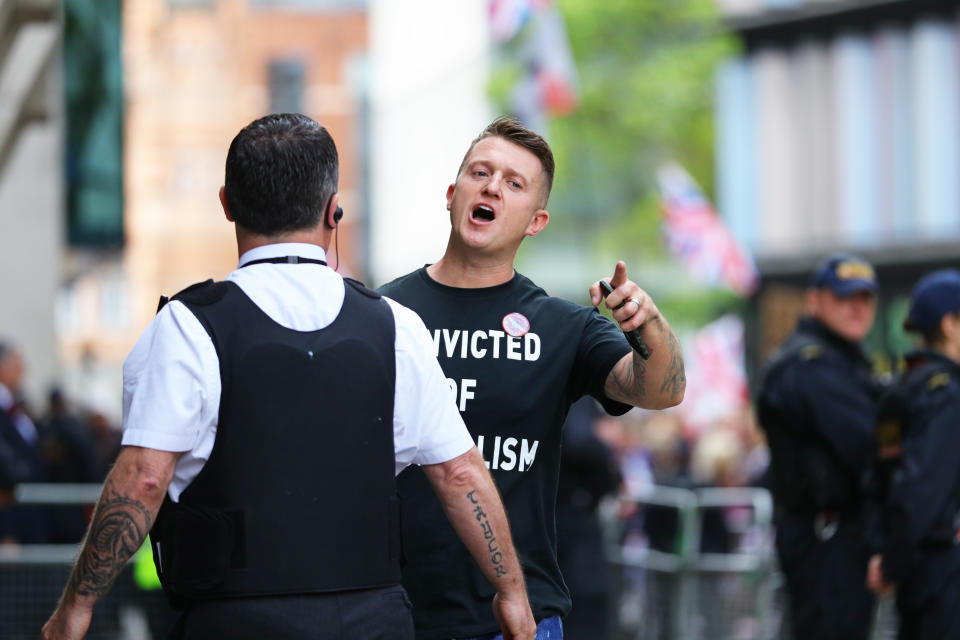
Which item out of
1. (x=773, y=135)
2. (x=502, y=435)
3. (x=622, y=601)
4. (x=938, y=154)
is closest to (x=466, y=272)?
(x=502, y=435)

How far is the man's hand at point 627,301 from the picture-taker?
427 cm

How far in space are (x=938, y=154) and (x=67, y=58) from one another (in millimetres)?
17240

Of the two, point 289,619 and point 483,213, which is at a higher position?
point 483,213

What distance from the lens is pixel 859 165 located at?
31.5 m

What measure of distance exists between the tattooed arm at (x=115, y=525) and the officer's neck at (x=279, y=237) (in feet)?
1.95

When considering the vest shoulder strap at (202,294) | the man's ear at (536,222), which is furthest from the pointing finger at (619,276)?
the vest shoulder strap at (202,294)

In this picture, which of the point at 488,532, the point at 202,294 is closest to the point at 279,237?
the point at 202,294

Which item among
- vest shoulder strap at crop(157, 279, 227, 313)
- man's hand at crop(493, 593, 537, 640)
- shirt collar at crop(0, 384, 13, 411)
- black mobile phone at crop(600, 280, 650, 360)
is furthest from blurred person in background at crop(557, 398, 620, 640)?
vest shoulder strap at crop(157, 279, 227, 313)

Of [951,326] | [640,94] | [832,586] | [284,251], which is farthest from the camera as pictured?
[640,94]

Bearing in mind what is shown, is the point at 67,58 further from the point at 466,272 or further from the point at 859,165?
the point at 859,165

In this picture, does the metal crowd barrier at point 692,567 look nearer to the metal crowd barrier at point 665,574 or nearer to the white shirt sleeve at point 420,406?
the metal crowd barrier at point 665,574

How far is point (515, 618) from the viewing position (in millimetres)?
4137

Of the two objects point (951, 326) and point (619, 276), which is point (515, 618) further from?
point (951, 326)

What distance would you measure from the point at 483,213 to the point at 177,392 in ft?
4.99
